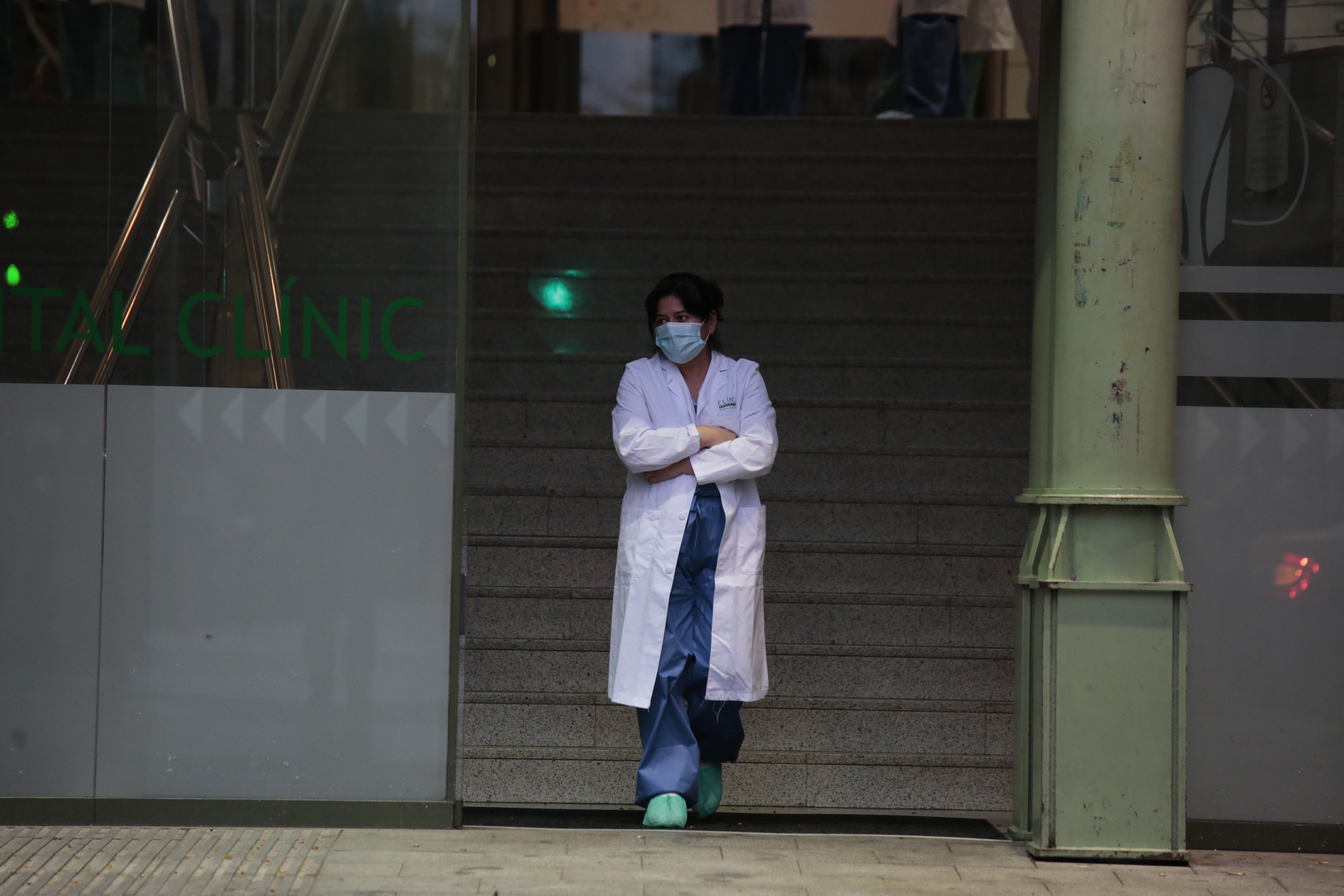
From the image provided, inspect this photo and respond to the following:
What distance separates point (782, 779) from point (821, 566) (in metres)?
0.94

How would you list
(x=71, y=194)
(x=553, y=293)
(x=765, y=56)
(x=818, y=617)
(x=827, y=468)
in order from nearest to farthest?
(x=71, y=194) < (x=818, y=617) < (x=827, y=468) < (x=553, y=293) < (x=765, y=56)

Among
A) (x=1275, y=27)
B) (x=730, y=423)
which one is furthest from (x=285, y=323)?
(x=1275, y=27)

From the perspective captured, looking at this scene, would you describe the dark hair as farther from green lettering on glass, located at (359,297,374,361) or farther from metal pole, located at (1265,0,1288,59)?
metal pole, located at (1265,0,1288,59)

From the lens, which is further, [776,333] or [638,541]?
[776,333]

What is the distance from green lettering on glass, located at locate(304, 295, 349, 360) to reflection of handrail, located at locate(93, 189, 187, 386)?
0.42 metres

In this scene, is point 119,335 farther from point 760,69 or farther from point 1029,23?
point 760,69

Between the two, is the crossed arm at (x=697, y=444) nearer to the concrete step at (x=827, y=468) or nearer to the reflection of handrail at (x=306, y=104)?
the reflection of handrail at (x=306, y=104)

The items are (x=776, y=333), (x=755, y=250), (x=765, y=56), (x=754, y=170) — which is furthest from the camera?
(x=765, y=56)

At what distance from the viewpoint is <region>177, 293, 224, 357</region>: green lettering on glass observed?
166 inches

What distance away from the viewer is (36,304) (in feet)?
13.9

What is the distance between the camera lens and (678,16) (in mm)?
11805

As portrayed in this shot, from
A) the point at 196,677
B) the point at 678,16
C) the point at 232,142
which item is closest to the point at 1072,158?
the point at 232,142

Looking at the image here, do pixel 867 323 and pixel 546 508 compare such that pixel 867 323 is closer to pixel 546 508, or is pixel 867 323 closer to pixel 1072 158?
pixel 546 508

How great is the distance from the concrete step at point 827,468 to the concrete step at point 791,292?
908mm
